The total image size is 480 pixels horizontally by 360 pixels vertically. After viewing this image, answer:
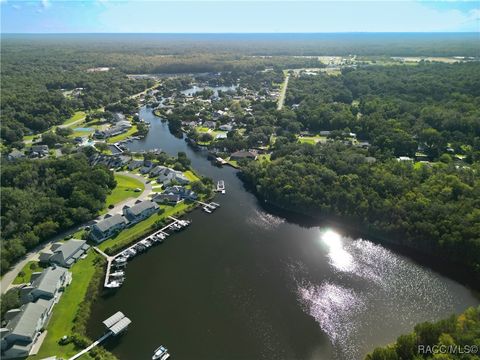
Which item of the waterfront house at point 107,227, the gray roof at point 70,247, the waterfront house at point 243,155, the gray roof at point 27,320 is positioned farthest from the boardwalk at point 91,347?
the waterfront house at point 243,155

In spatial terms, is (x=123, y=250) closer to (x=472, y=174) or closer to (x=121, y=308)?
(x=121, y=308)

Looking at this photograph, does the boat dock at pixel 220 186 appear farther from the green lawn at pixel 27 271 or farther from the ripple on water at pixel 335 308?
the green lawn at pixel 27 271

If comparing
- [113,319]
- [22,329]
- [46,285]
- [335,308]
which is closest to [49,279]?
[46,285]

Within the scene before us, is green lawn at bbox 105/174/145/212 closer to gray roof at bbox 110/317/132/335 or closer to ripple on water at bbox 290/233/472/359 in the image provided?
gray roof at bbox 110/317/132/335

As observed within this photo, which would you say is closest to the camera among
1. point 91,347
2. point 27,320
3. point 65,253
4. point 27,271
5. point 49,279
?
point 91,347

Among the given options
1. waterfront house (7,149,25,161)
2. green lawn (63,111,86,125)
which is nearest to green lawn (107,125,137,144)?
green lawn (63,111,86,125)

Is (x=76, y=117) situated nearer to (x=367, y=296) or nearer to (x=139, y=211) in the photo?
(x=139, y=211)
